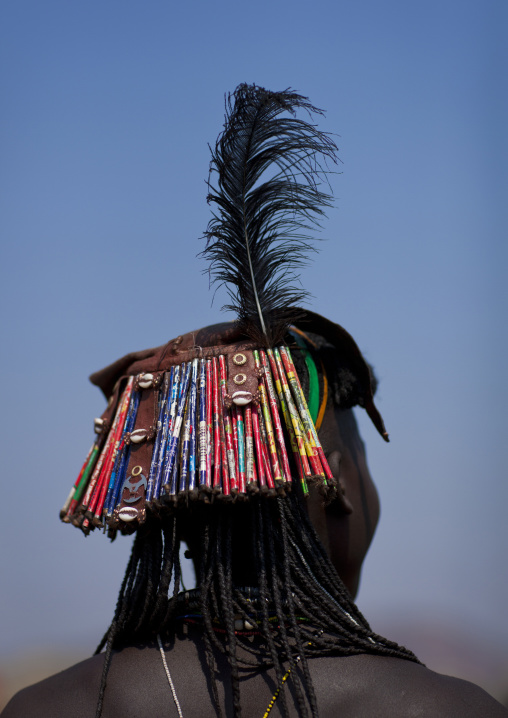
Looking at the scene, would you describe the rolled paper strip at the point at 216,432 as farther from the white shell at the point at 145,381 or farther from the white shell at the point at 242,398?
the white shell at the point at 145,381

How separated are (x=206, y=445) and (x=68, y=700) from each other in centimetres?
88

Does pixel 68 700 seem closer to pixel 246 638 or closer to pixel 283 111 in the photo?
pixel 246 638

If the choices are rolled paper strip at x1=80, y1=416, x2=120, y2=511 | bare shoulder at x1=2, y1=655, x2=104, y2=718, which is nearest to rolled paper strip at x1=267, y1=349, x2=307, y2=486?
rolled paper strip at x1=80, y1=416, x2=120, y2=511

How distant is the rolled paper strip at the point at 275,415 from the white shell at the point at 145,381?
A: 1.26 feet

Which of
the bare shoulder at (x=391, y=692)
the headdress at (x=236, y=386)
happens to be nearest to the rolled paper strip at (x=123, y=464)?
the headdress at (x=236, y=386)

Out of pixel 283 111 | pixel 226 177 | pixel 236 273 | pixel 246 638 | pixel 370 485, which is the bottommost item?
pixel 246 638

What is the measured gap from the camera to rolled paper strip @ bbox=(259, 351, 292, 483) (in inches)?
84.2

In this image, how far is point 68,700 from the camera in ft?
7.21

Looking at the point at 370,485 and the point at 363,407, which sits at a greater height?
the point at 363,407

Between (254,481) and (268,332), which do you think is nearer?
(254,481)

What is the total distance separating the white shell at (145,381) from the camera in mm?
2434

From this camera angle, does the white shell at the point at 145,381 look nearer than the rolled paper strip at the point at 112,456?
No

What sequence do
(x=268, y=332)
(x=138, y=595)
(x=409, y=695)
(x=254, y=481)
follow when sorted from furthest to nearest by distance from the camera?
(x=268, y=332)
(x=138, y=595)
(x=254, y=481)
(x=409, y=695)

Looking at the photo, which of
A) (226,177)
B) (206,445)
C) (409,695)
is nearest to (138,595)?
(206,445)
